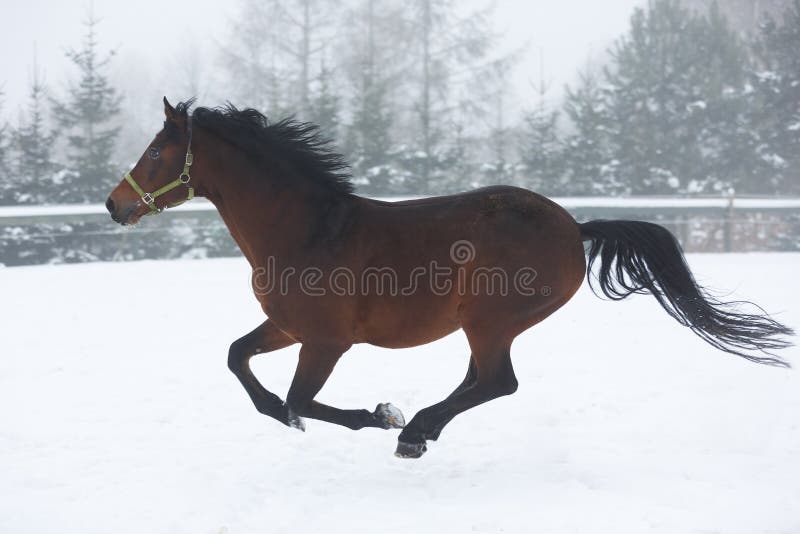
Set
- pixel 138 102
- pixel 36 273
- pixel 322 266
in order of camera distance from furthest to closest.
Result: pixel 138 102
pixel 36 273
pixel 322 266

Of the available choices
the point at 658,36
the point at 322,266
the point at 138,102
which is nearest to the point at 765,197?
the point at 658,36

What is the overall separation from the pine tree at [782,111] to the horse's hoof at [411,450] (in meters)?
22.1

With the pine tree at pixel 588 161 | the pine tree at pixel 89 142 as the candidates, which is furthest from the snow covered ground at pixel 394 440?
the pine tree at pixel 588 161

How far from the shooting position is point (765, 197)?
19.9m

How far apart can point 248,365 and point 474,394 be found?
4.43 feet

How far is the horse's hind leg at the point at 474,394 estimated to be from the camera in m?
4.40

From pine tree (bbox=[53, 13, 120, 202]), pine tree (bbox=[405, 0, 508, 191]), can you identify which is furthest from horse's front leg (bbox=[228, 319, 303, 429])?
pine tree (bbox=[405, 0, 508, 191])

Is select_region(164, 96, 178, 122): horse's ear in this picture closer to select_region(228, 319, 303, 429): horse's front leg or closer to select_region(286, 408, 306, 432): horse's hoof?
select_region(228, 319, 303, 429): horse's front leg

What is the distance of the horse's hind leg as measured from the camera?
14.4 ft

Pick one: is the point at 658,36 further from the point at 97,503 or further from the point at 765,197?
the point at 97,503

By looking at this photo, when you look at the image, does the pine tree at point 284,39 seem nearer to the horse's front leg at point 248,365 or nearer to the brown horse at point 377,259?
the brown horse at point 377,259

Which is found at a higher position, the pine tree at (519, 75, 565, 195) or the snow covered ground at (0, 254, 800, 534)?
the pine tree at (519, 75, 565, 195)

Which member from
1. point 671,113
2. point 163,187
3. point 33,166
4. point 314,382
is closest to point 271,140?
point 163,187

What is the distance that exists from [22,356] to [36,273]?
6.61 m
